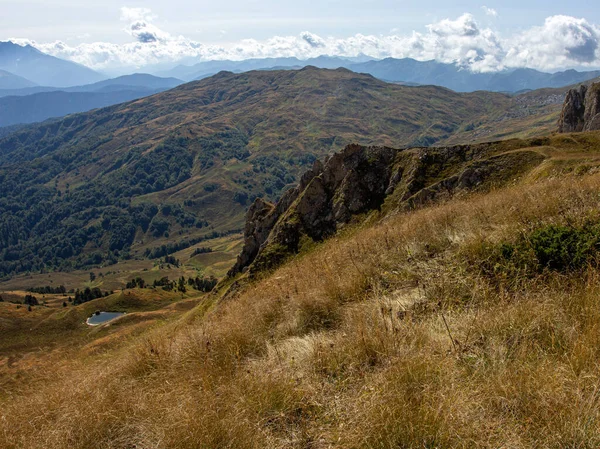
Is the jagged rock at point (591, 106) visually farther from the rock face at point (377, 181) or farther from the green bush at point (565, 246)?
the green bush at point (565, 246)

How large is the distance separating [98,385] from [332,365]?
3.65m

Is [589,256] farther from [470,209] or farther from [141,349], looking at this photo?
[141,349]

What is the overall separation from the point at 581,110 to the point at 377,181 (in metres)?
73.1

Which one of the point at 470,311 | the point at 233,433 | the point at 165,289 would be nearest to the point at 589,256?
the point at 470,311

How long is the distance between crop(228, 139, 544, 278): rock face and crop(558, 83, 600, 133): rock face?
49.1 metres

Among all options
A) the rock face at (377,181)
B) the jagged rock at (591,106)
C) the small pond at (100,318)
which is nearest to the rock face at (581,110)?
the jagged rock at (591,106)

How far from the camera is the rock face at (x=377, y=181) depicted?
3606cm

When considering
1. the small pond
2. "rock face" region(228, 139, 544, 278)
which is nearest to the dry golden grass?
"rock face" region(228, 139, 544, 278)

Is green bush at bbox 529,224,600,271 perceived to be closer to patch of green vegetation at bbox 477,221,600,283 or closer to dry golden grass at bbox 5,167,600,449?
patch of green vegetation at bbox 477,221,600,283

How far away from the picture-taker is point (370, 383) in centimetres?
431

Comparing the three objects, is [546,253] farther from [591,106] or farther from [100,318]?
[100,318]

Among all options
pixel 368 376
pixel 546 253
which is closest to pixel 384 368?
pixel 368 376

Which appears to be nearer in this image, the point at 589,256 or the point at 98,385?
the point at 98,385

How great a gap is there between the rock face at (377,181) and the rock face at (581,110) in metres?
49.1
